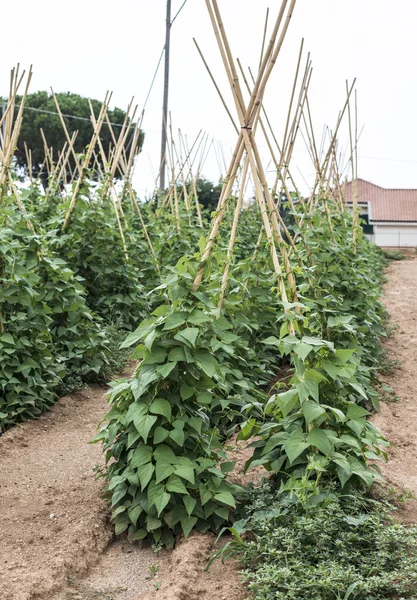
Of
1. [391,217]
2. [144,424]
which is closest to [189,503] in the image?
[144,424]

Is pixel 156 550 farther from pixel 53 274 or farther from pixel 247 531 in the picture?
pixel 53 274

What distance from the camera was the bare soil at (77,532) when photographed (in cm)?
300

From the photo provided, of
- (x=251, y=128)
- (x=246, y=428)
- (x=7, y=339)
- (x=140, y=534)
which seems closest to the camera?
(x=140, y=534)

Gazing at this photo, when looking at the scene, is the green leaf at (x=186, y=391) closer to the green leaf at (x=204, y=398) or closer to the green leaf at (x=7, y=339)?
the green leaf at (x=204, y=398)

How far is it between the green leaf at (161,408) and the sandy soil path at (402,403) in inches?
51.6

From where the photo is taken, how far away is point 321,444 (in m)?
3.24

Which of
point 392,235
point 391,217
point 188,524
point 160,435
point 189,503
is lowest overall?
point 392,235

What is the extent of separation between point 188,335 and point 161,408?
15.0 inches

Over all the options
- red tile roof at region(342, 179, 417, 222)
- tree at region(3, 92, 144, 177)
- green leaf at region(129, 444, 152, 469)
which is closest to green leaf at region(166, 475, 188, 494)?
green leaf at region(129, 444, 152, 469)

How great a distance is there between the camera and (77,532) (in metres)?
3.45

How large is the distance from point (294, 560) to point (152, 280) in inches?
245

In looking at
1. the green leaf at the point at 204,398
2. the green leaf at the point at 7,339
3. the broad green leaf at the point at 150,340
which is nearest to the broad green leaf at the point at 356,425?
the green leaf at the point at 204,398

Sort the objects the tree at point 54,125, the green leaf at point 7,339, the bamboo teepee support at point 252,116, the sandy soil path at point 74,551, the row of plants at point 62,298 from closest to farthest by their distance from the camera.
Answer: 1. the sandy soil path at point 74,551
2. the bamboo teepee support at point 252,116
3. the green leaf at point 7,339
4. the row of plants at point 62,298
5. the tree at point 54,125

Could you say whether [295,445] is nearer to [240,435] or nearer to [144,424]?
[240,435]
